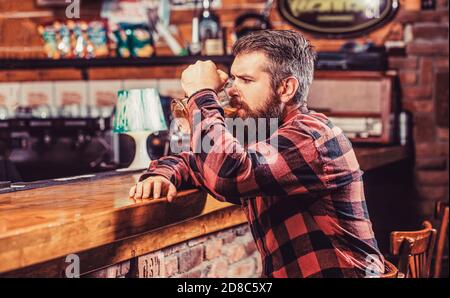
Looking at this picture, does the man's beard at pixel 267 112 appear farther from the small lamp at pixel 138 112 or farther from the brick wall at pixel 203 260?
the small lamp at pixel 138 112

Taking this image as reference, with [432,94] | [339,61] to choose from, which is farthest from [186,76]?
[432,94]

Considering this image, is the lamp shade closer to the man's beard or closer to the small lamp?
the small lamp

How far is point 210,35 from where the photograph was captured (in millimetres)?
4793

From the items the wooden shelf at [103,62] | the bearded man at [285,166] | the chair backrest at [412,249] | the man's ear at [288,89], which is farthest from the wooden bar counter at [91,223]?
the wooden shelf at [103,62]

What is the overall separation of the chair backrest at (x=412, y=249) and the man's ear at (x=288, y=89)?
623mm

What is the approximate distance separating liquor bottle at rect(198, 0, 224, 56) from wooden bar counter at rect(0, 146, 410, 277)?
6.54 ft

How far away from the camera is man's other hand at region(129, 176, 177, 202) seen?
218 cm

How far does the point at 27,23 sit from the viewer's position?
593 cm

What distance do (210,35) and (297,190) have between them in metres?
2.98

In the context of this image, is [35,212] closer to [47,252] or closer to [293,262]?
[47,252]

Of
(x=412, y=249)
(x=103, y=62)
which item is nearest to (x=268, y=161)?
(x=412, y=249)

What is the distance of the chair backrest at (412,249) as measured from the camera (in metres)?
2.36

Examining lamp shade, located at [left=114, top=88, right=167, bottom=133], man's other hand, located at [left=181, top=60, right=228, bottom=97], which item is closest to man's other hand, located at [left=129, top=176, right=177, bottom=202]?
man's other hand, located at [left=181, top=60, right=228, bottom=97]
